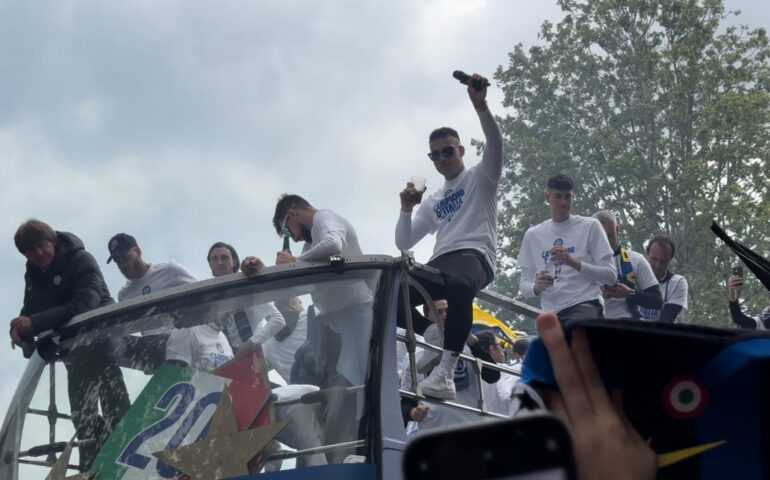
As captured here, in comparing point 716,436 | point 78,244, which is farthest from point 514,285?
point 716,436

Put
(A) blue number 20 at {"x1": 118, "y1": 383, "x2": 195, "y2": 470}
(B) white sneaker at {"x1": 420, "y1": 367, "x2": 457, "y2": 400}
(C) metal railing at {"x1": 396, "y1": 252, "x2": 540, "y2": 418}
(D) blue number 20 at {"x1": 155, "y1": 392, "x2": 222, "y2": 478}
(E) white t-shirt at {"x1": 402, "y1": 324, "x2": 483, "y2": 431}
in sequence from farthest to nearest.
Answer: (E) white t-shirt at {"x1": 402, "y1": 324, "x2": 483, "y2": 431} → (B) white sneaker at {"x1": 420, "y1": 367, "x2": 457, "y2": 400} → (C) metal railing at {"x1": 396, "y1": 252, "x2": 540, "y2": 418} → (A) blue number 20 at {"x1": 118, "y1": 383, "x2": 195, "y2": 470} → (D) blue number 20 at {"x1": 155, "y1": 392, "x2": 222, "y2": 478}

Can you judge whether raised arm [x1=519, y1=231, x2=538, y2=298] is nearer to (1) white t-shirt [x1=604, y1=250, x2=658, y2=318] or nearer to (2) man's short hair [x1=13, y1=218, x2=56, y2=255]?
(1) white t-shirt [x1=604, y1=250, x2=658, y2=318]

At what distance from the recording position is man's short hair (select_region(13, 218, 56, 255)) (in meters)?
6.52

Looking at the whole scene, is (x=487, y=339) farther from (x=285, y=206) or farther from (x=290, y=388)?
(x=290, y=388)

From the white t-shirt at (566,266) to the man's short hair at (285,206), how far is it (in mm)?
1880

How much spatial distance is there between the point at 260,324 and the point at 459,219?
5.25 feet

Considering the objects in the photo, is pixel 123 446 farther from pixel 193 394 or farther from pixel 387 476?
pixel 387 476

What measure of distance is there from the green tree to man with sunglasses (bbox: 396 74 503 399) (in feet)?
60.1

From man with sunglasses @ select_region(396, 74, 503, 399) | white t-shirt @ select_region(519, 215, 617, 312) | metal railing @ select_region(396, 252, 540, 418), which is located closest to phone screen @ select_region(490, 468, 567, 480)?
metal railing @ select_region(396, 252, 540, 418)

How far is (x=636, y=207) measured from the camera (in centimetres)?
2719

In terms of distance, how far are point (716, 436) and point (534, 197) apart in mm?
26632

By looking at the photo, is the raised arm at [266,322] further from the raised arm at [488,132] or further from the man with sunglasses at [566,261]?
the man with sunglasses at [566,261]

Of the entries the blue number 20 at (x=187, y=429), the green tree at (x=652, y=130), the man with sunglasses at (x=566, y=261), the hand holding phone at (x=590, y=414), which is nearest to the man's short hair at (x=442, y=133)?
the man with sunglasses at (x=566, y=261)

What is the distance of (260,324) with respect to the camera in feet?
16.9
